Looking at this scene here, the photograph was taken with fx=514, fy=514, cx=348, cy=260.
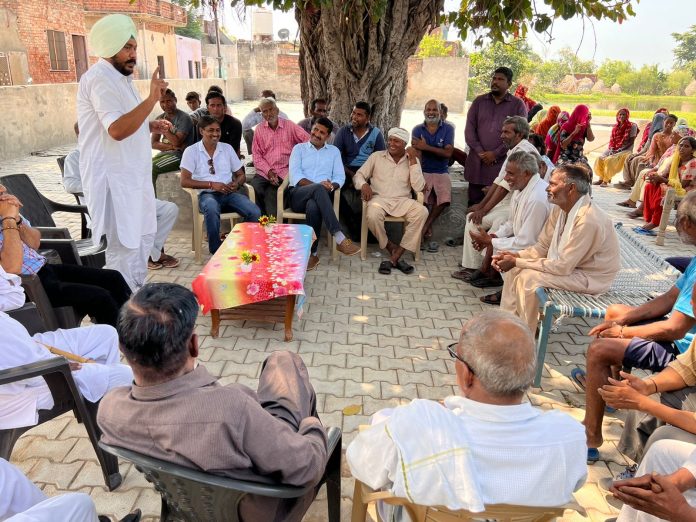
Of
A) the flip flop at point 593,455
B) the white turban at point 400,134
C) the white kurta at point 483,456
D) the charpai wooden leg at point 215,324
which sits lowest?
the flip flop at point 593,455

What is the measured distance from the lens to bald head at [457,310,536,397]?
1.57 metres

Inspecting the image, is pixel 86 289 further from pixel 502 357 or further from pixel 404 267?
pixel 404 267

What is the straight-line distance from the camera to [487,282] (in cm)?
525

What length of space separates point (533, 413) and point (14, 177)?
435 centimetres

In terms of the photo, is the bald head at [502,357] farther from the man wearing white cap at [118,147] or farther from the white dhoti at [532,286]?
the man wearing white cap at [118,147]

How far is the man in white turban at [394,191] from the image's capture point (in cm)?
571

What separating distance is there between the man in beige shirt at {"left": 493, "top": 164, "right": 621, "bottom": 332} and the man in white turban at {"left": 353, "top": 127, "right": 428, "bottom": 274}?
196 centimetres

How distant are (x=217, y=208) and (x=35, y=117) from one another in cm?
910

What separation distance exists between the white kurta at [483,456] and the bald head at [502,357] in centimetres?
7

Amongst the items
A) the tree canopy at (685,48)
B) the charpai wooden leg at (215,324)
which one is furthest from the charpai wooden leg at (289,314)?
the tree canopy at (685,48)

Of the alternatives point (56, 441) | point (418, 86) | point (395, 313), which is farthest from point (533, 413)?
point (418, 86)

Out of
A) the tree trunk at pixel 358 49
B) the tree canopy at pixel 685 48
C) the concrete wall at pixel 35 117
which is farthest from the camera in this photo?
the tree canopy at pixel 685 48

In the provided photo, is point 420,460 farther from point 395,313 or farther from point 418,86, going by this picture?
point 418,86

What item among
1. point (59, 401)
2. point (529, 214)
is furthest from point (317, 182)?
point (59, 401)
